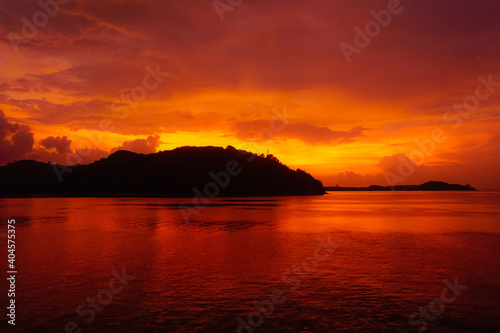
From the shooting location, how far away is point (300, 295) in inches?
712

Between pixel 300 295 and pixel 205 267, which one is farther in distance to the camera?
pixel 205 267

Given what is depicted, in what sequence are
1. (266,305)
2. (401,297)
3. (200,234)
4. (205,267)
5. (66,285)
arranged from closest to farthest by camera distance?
(266,305) < (401,297) < (66,285) < (205,267) < (200,234)

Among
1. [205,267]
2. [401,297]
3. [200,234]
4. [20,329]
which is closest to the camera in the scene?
[20,329]

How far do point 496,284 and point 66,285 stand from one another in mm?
23482

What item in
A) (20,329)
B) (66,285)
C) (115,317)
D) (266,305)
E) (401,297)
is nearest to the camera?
(20,329)

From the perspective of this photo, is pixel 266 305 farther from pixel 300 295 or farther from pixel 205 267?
pixel 205 267

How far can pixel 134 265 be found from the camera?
2488 cm

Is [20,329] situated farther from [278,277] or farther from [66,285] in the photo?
[278,277]

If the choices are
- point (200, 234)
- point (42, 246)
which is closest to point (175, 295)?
point (42, 246)

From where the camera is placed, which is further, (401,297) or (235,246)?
(235,246)

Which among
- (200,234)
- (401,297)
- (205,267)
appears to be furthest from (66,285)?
(200,234)

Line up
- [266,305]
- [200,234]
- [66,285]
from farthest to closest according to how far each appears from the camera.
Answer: [200,234], [66,285], [266,305]

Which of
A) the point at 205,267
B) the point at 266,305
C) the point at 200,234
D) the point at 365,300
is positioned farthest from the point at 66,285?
the point at 200,234

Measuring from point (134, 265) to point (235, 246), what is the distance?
10619 millimetres
